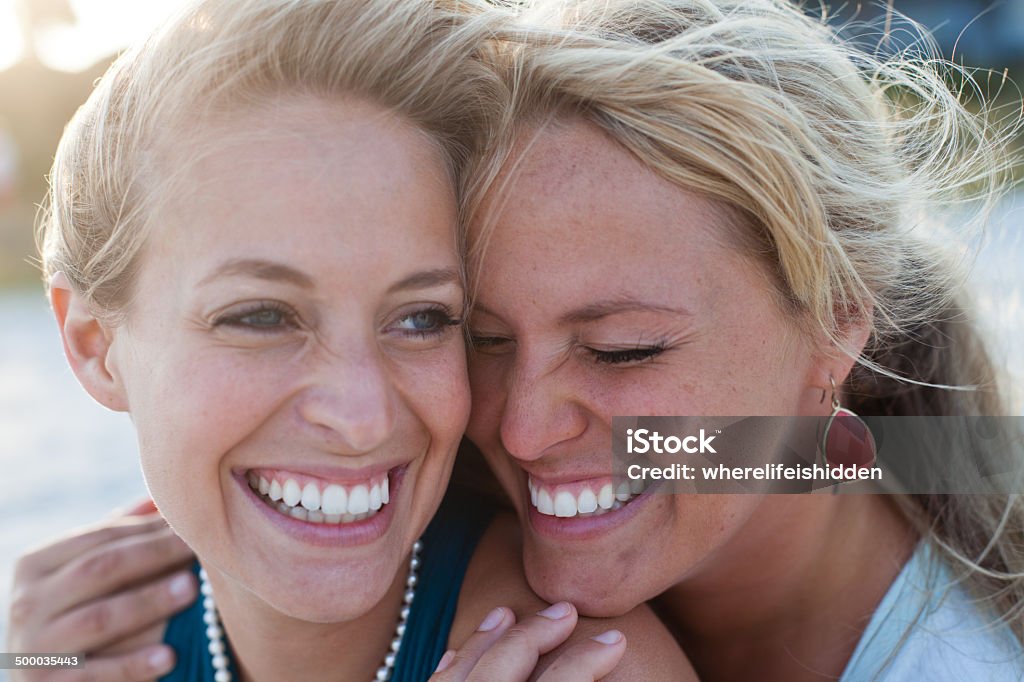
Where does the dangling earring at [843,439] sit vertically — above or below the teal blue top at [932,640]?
above

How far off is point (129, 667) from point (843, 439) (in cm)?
184

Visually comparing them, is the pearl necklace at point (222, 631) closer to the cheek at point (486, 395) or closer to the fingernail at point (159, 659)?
the fingernail at point (159, 659)

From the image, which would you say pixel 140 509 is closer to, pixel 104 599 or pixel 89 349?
pixel 104 599

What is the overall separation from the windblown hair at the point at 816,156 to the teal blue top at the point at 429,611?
0.83 meters

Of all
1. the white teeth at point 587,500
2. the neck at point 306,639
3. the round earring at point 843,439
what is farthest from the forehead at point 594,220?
the neck at point 306,639

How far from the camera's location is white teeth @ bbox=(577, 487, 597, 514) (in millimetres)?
2189

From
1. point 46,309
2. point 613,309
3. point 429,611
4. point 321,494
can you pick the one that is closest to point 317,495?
point 321,494

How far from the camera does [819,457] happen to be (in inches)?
96.0

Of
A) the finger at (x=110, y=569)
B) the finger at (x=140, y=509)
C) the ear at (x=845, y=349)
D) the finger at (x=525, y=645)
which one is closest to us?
the finger at (x=525, y=645)

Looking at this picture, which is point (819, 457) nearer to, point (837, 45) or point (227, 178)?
point (837, 45)

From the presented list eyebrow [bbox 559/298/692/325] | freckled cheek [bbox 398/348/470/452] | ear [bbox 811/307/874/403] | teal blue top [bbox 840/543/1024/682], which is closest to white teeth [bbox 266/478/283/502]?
freckled cheek [bbox 398/348/470/452]

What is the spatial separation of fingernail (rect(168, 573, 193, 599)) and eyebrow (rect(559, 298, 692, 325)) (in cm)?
129

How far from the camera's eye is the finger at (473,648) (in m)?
2.03

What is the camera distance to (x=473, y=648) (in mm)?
2084
